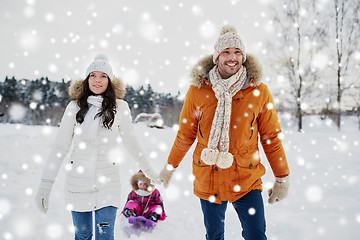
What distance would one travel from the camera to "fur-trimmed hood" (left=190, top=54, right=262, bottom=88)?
244 centimetres

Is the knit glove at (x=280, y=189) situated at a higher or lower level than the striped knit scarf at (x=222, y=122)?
lower

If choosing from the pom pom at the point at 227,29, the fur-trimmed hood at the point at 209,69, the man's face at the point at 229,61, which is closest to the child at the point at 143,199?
the fur-trimmed hood at the point at 209,69

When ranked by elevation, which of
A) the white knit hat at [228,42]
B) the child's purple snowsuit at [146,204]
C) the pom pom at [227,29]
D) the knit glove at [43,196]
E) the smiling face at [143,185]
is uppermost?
the pom pom at [227,29]

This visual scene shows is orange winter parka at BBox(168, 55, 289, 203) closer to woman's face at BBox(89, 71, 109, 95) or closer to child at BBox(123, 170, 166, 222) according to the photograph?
woman's face at BBox(89, 71, 109, 95)

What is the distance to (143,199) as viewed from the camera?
4.38 meters

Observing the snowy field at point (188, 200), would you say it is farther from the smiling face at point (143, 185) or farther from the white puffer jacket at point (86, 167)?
the white puffer jacket at point (86, 167)

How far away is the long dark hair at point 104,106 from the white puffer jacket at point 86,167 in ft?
0.21

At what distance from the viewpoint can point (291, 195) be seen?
5.40m

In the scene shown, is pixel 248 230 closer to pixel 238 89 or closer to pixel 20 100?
pixel 238 89

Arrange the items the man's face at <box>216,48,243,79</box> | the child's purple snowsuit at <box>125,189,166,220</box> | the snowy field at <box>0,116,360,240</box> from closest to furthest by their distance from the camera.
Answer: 1. the man's face at <box>216,48,243,79</box>
2. the snowy field at <box>0,116,360,240</box>
3. the child's purple snowsuit at <box>125,189,166,220</box>

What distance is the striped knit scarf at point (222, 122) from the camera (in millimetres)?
2331

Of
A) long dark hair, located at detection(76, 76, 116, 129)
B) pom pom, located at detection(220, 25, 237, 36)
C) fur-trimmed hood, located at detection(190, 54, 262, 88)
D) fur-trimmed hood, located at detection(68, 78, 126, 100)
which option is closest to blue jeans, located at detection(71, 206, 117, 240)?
long dark hair, located at detection(76, 76, 116, 129)

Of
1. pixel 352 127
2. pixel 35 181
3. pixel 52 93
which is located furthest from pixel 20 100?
pixel 352 127

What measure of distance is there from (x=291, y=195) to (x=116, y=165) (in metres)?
4.30
